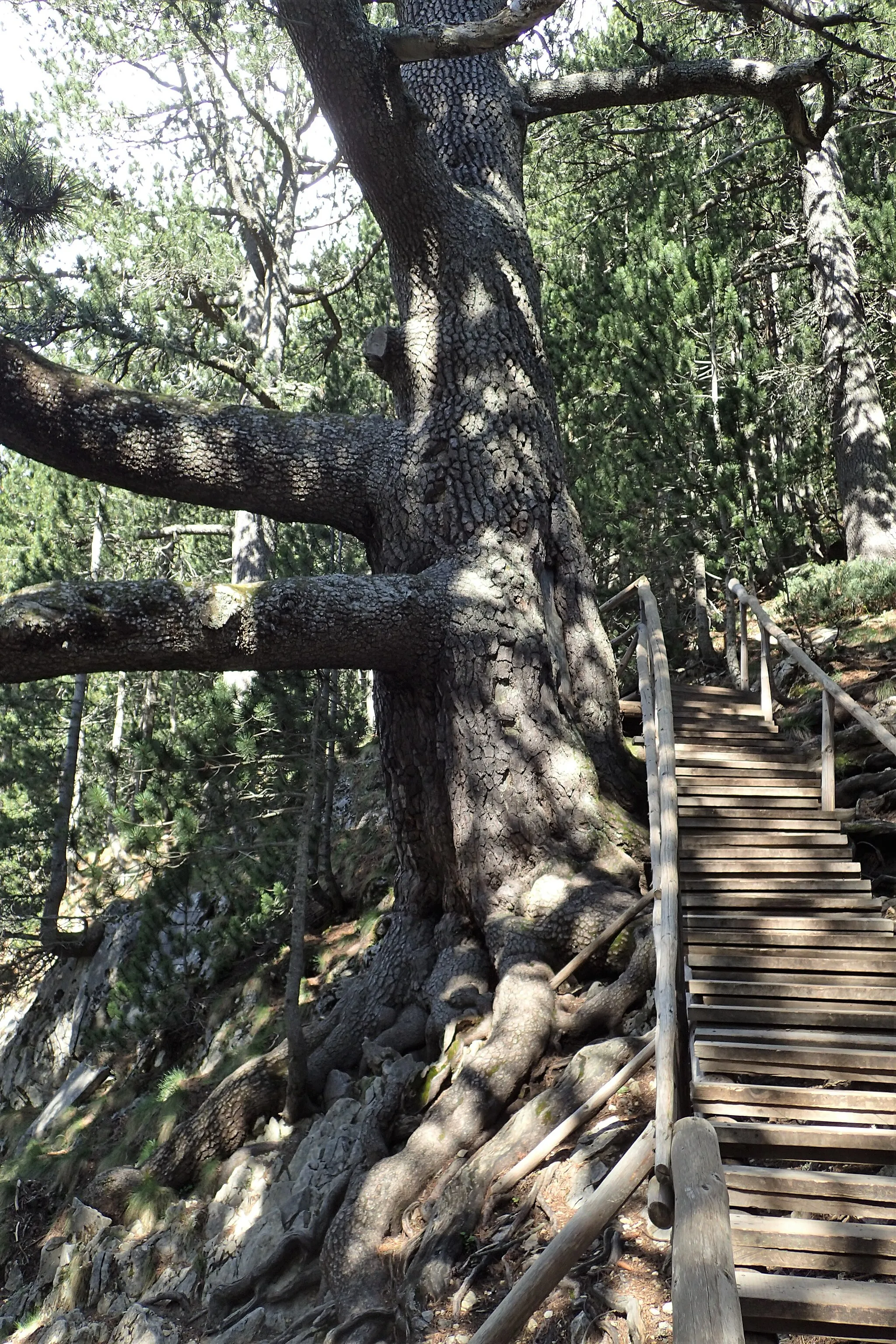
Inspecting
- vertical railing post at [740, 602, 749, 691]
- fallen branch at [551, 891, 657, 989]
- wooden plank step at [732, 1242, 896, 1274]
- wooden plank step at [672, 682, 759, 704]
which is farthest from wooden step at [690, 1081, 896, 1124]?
vertical railing post at [740, 602, 749, 691]

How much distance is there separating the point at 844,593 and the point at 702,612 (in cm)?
159

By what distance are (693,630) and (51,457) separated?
32.5 ft

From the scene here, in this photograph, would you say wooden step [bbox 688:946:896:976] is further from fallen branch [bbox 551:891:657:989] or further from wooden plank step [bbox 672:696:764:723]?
wooden plank step [bbox 672:696:764:723]

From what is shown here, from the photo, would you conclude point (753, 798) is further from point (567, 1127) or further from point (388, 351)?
point (388, 351)

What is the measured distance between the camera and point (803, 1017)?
481 cm

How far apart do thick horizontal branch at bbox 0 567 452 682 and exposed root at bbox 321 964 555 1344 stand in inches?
91.2

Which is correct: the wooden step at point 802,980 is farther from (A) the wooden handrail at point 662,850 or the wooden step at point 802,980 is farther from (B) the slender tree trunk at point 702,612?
(B) the slender tree trunk at point 702,612

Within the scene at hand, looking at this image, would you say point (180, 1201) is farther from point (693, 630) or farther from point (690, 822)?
point (693, 630)

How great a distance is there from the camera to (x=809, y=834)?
634 centimetres

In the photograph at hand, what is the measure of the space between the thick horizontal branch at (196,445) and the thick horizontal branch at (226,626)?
0.90 meters

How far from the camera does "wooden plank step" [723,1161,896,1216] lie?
3609 mm

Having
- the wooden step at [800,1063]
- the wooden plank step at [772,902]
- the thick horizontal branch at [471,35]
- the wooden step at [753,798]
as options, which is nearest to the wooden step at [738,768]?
the wooden step at [753,798]

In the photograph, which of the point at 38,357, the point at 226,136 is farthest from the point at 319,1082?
the point at 226,136

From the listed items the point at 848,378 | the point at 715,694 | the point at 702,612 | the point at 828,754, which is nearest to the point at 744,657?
the point at 715,694
